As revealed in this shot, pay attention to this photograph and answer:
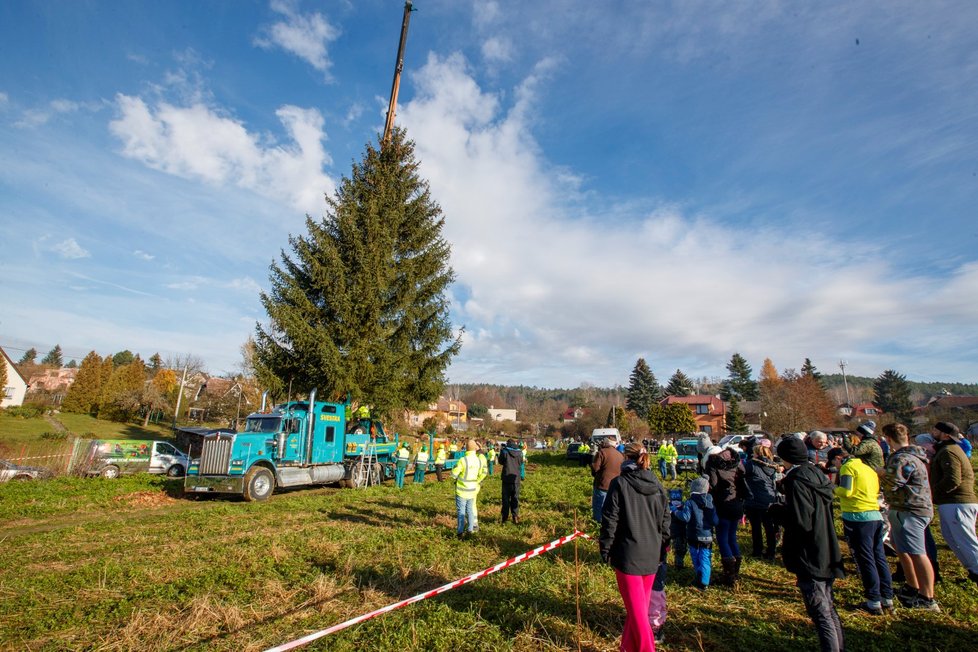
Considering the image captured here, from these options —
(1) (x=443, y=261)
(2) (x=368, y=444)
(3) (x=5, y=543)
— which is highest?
(1) (x=443, y=261)

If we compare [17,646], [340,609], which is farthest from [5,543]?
[340,609]

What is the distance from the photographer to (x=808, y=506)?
150 inches

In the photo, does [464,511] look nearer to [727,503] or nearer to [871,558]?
[727,503]

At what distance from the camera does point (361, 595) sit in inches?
210

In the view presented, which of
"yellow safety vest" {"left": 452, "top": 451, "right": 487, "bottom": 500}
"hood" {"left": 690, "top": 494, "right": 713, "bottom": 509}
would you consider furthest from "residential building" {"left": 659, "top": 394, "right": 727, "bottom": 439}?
"hood" {"left": 690, "top": 494, "right": 713, "bottom": 509}

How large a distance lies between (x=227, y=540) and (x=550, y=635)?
6.44 metres

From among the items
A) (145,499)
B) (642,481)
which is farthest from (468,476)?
(145,499)

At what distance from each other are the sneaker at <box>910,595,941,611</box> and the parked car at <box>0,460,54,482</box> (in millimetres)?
22862

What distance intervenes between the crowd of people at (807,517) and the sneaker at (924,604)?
0.03ft

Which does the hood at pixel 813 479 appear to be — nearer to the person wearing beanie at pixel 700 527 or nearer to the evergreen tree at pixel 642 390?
the person wearing beanie at pixel 700 527

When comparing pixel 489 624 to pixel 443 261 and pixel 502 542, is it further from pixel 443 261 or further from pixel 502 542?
pixel 443 261

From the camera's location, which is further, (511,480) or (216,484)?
(216,484)

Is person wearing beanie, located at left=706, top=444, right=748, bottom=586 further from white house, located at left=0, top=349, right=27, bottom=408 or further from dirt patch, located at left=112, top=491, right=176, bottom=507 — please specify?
white house, located at left=0, top=349, right=27, bottom=408

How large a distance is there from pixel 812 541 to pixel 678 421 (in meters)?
42.7
